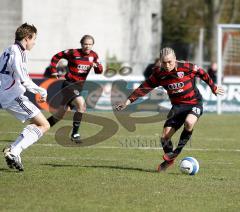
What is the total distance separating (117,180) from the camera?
9352 millimetres

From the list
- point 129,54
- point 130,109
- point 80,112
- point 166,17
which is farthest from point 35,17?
point 166,17

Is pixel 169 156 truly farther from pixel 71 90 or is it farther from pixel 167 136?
pixel 71 90

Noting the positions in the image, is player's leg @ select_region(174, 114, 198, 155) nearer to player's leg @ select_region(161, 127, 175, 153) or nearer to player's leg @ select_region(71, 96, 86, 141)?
player's leg @ select_region(161, 127, 175, 153)

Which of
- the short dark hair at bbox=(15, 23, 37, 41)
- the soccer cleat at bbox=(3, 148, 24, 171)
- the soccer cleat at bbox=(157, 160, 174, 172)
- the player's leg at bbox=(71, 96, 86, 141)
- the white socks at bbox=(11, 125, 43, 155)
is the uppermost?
the short dark hair at bbox=(15, 23, 37, 41)

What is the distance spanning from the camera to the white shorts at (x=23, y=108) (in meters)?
9.56

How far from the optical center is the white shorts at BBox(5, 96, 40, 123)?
9562mm

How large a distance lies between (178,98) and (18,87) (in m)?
2.53

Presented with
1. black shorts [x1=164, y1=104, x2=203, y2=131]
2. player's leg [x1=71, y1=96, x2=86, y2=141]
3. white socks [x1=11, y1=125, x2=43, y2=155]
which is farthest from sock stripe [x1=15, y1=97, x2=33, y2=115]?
player's leg [x1=71, y1=96, x2=86, y2=141]

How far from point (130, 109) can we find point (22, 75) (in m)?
13.6

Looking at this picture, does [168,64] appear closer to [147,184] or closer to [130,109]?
[147,184]

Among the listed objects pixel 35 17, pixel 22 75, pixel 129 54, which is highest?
pixel 22 75

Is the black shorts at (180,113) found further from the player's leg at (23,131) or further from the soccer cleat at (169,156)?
the player's leg at (23,131)

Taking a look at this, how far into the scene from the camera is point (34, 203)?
7.61m

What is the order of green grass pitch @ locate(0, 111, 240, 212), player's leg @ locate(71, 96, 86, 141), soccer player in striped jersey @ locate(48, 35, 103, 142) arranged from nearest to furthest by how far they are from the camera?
1. green grass pitch @ locate(0, 111, 240, 212)
2. player's leg @ locate(71, 96, 86, 141)
3. soccer player in striped jersey @ locate(48, 35, 103, 142)
